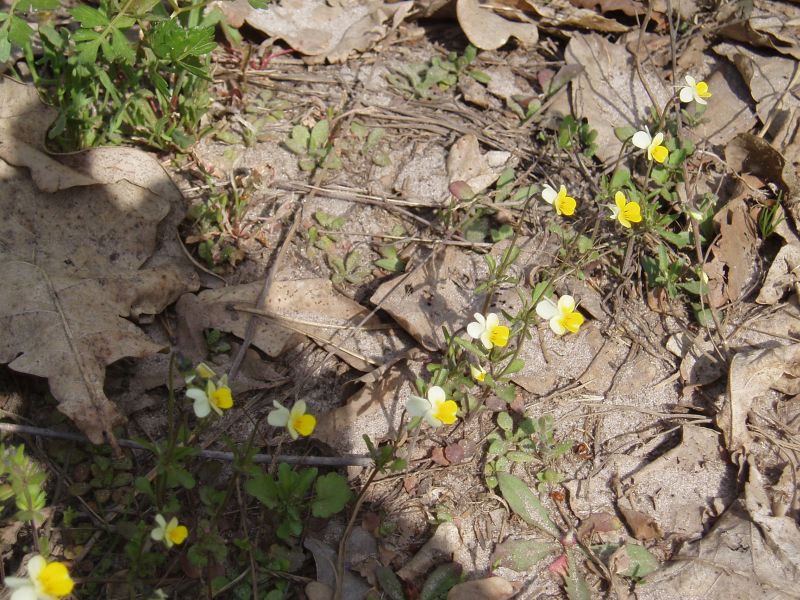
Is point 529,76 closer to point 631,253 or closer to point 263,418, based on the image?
point 631,253

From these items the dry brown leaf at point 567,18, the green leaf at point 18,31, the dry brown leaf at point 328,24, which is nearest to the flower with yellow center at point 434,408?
the green leaf at point 18,31

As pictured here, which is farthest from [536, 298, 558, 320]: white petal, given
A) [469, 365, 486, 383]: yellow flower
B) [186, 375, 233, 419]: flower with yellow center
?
[186, 375, 233, 419]: flower with yellow center

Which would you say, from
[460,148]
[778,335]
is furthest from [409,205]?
[778,335]

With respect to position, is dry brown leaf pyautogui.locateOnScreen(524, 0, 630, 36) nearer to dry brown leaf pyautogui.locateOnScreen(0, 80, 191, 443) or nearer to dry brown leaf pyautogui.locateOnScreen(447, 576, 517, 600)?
dry brown leaf pyautogui.locateOnScreen(0, 80, 191, 443)

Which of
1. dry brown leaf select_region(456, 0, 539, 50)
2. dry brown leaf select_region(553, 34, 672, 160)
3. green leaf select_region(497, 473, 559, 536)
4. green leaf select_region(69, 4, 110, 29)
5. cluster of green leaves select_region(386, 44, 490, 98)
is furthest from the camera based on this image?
dry brown leaf select_region(456, 0, 539, 50)

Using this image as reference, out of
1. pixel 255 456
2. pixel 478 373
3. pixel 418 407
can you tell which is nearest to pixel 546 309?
pixel 478 373
